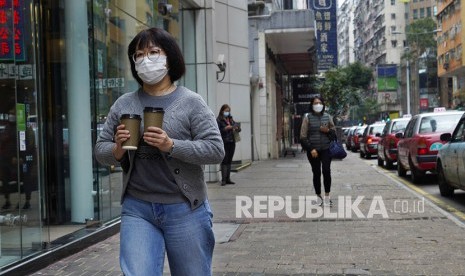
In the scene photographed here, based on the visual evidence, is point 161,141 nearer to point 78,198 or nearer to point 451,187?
point 78,198

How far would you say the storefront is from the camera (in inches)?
222

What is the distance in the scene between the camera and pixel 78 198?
7.59m

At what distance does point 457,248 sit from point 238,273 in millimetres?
2496

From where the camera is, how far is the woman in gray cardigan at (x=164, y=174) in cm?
289

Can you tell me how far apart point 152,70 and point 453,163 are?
8.35 m

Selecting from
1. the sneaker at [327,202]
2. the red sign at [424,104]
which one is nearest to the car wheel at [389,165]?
the sneaker at [327,202]

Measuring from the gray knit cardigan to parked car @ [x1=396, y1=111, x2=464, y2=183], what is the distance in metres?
10.8

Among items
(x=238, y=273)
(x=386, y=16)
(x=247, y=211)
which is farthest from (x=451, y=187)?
(x=386, y=16)

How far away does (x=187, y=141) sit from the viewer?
2.89m

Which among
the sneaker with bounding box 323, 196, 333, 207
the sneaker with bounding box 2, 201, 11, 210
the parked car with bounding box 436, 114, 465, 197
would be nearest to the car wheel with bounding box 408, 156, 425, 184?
the parked car with bounding box 436, 114, 465, 197

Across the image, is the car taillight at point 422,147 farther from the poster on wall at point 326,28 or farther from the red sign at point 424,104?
the red sign at point 424,104

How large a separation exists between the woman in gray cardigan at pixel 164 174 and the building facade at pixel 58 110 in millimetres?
2823

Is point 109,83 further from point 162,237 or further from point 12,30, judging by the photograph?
point 162,237

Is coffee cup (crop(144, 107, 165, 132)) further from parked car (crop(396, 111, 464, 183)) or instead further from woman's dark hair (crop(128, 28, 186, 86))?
parked car (crop(396, 111, 464, 183))
